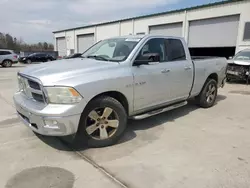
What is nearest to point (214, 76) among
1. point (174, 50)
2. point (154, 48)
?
point (174, 50)

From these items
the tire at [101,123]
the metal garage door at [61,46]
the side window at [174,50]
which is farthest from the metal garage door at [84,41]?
the tire at [101,123]

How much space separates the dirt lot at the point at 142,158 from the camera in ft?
9.37

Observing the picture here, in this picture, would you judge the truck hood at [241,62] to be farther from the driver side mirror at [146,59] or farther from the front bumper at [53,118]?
the front bumper at [53,118]

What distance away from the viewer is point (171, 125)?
16.0 ft

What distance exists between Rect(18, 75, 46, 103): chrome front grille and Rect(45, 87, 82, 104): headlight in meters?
0.16

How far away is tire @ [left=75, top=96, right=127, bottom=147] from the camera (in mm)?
3549

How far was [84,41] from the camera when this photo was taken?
Answer: 3431 cm

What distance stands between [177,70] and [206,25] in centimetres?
1529

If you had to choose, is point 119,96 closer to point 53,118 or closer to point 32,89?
point 53,118

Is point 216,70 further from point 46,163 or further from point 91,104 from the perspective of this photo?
point 46,163

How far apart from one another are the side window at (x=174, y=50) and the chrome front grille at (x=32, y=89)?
2641mm

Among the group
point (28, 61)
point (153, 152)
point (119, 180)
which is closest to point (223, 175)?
point (153, 152)

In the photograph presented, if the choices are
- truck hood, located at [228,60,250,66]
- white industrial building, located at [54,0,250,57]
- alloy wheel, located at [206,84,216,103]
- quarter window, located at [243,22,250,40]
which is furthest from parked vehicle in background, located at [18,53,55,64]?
alloy wheel, located at [206,84,216,103]

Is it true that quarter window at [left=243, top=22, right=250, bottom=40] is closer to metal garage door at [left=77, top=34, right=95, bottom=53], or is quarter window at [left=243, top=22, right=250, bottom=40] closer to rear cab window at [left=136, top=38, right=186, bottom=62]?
rear cab window at [left=136, top=38, right=186, bottom=62]
